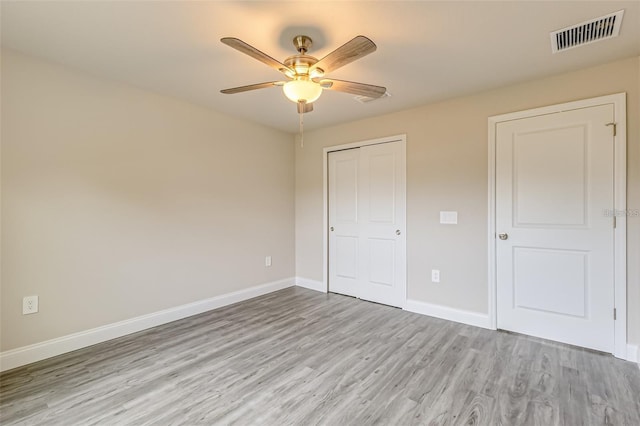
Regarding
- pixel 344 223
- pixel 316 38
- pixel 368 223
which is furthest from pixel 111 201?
pixel 368 223

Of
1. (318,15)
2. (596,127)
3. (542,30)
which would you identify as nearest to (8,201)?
(318,15)

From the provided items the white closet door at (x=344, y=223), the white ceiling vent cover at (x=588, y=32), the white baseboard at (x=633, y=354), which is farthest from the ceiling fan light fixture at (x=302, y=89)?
the white baseboard at (x=633, y=354)

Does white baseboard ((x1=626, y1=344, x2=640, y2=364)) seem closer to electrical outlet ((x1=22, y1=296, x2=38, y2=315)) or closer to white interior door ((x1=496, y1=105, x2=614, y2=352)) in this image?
white interior door ((x1=496, y1=105, x2=614, y2=352))

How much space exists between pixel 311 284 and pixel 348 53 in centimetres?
344

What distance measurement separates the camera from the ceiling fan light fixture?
1.91 metres

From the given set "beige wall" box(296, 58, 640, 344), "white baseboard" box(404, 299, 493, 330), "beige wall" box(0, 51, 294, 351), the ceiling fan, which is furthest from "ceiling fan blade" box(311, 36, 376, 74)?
"white baseboard" box(404, 299, 493, 330)

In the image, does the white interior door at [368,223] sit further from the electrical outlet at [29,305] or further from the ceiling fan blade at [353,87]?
the electrical outlet at [29,305]

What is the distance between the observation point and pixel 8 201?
217 centimetres

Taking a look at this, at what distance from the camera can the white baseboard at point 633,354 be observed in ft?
7.41

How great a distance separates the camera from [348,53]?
5.50ft

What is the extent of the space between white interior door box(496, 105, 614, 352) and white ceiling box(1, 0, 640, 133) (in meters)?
0.56

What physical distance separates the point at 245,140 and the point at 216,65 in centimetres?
150

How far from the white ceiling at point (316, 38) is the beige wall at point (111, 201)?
326mm

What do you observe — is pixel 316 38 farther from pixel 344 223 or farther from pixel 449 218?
pixel 344 223
